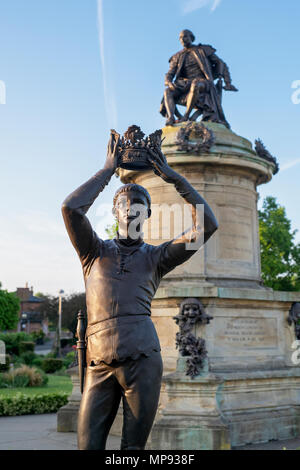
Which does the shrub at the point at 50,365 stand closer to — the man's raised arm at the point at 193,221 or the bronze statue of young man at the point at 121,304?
the bronze statue of young man at the point at 121,304

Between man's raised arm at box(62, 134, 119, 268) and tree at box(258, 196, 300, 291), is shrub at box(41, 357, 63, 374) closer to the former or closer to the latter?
tree at box(258, 196, 300, 291)

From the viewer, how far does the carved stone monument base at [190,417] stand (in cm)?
826

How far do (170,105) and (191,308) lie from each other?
507cm

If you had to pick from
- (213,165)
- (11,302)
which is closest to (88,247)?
(213,165)

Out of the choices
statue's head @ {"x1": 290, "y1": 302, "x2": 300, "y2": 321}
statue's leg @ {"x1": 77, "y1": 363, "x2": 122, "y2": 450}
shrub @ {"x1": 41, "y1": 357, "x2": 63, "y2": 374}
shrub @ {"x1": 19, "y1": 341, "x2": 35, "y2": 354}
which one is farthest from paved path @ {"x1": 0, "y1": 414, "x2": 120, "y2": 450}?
shrub @ {"x1": 19, "y1": 341, "x2": 35, "y2": 354}

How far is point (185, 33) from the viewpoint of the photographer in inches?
492

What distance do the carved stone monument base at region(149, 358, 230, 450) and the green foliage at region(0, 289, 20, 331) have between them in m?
57.1

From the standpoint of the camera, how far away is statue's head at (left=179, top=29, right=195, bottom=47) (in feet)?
40.8

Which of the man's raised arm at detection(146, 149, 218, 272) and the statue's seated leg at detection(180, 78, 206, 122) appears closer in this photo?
the man's raised arm at detection(146, 149, 218, 272)

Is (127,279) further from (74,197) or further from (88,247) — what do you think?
(74,197)

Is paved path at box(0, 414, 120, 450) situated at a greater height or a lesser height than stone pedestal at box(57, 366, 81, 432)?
lesser

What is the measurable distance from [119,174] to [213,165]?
2.09 m

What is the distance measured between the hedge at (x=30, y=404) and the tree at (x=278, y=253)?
755 inches

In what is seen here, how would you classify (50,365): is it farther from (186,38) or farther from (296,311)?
(186,38)
